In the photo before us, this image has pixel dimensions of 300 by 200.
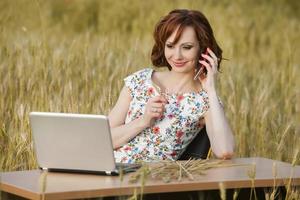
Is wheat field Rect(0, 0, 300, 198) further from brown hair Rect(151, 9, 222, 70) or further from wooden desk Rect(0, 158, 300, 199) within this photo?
brown hair Rect(151, 9, 222, 70)

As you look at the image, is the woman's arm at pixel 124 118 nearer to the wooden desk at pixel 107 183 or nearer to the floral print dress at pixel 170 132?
the floral print dress at pixel 170 132

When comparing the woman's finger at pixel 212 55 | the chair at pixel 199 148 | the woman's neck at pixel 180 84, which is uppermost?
the woman's finger at pixel 212 55

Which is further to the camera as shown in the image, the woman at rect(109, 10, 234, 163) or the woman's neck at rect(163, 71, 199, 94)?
the woman's neck at rect(163, 71, 199, 94)

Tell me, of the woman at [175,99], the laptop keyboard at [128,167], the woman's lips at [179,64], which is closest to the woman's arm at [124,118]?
the woman at [175,99]

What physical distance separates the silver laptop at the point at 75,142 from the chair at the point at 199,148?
834 millimetres

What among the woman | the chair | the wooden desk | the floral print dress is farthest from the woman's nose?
the wooden desk

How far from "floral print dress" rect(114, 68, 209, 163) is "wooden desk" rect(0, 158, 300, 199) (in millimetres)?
534

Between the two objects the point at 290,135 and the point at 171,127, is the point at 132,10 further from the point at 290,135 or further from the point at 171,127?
the point at 171,127

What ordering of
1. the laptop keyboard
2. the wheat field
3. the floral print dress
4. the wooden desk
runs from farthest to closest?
the wheat field < the floral print dress < the laptop keyboard < the wooden desk

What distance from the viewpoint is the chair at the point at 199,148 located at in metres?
4.51

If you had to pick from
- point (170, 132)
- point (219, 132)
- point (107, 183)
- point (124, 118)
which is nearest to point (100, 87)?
point (124, 118)

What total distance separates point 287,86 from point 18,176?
352 cm

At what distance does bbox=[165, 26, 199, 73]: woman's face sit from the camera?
439 centimetres

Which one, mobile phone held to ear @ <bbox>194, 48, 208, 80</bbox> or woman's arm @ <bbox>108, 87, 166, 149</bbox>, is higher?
mobile phone held to ear @ <bbox>194, 48, 208, 80</bbox>
